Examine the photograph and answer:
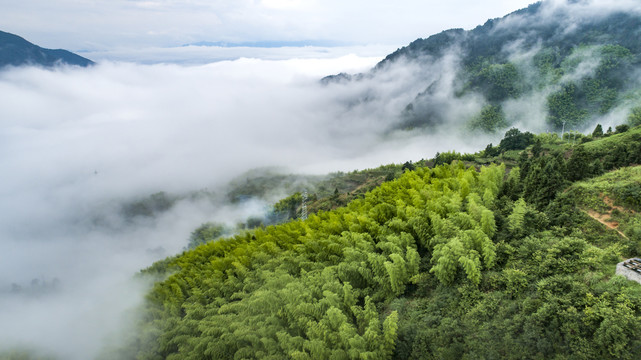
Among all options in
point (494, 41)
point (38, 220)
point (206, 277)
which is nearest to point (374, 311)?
point (206, 277)

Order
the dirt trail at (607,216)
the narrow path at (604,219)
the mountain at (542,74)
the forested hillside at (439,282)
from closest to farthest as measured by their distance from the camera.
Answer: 1. the forested hillside at (439,282)
2. the narrow path at (604,219)
3. the dirt trail at (607,216)
4. the mountain at (542,74)

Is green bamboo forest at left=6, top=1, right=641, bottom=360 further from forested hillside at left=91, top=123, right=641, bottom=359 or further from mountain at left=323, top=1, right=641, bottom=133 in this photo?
mountain at left=323, top=1, right=641, bottom=133

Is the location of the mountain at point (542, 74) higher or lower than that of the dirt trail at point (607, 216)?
higher

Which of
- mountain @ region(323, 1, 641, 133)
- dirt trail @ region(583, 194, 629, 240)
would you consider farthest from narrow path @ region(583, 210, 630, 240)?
mountain @ region(323, 1, 641, 133)

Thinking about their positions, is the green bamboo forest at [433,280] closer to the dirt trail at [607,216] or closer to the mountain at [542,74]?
the dirt trail at [607,216]

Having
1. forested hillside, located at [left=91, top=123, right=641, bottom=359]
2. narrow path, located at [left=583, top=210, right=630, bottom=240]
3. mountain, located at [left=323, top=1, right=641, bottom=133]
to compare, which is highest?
mountain, located at [left=323, top=1, right=641, bottom=133]

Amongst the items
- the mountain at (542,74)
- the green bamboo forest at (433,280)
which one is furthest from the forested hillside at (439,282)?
the mountain at (542,74)
